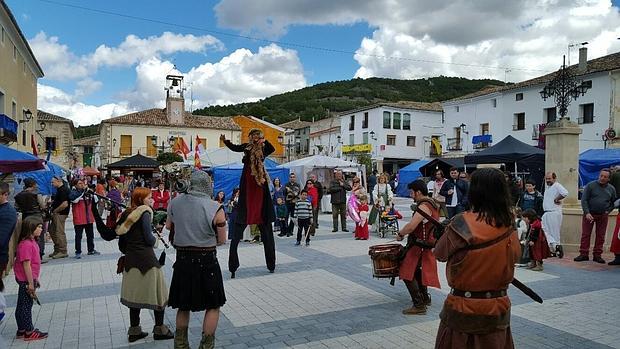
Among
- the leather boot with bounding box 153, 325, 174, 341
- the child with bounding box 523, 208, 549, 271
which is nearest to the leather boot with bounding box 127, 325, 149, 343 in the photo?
the leather boot with bounding box 153, 325, 174, 341

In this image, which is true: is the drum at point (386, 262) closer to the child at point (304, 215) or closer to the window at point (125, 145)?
the child at point (304, 215)

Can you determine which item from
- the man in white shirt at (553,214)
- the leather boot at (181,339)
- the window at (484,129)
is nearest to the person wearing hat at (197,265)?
the leather boot at (181,339)

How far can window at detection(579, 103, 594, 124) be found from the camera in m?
30.3

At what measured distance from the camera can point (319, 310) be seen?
578cm

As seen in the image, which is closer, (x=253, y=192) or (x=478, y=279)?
(x=478, y=279)

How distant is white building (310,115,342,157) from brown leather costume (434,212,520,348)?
2092 inches

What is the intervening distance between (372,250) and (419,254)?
1.83 feet

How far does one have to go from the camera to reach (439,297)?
6336 mm

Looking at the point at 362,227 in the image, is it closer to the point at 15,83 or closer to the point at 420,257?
the point at 420,257

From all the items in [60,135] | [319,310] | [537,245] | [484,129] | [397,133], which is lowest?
[319,310]

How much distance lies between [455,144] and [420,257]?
128ft

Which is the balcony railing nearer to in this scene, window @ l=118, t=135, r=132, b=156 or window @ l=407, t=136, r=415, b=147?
window @ l=407, t=136, r=415, b=147

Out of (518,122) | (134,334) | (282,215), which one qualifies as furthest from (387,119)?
(134,334)

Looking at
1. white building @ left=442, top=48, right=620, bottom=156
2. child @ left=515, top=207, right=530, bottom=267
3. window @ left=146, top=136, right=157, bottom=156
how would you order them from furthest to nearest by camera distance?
1. window @ left=146, top=136, right=157, bottom=156
2. white building @ left=442, top=48, right=620, bottom=156
3. child @ left=515, top=207, right=530, bottom=267
